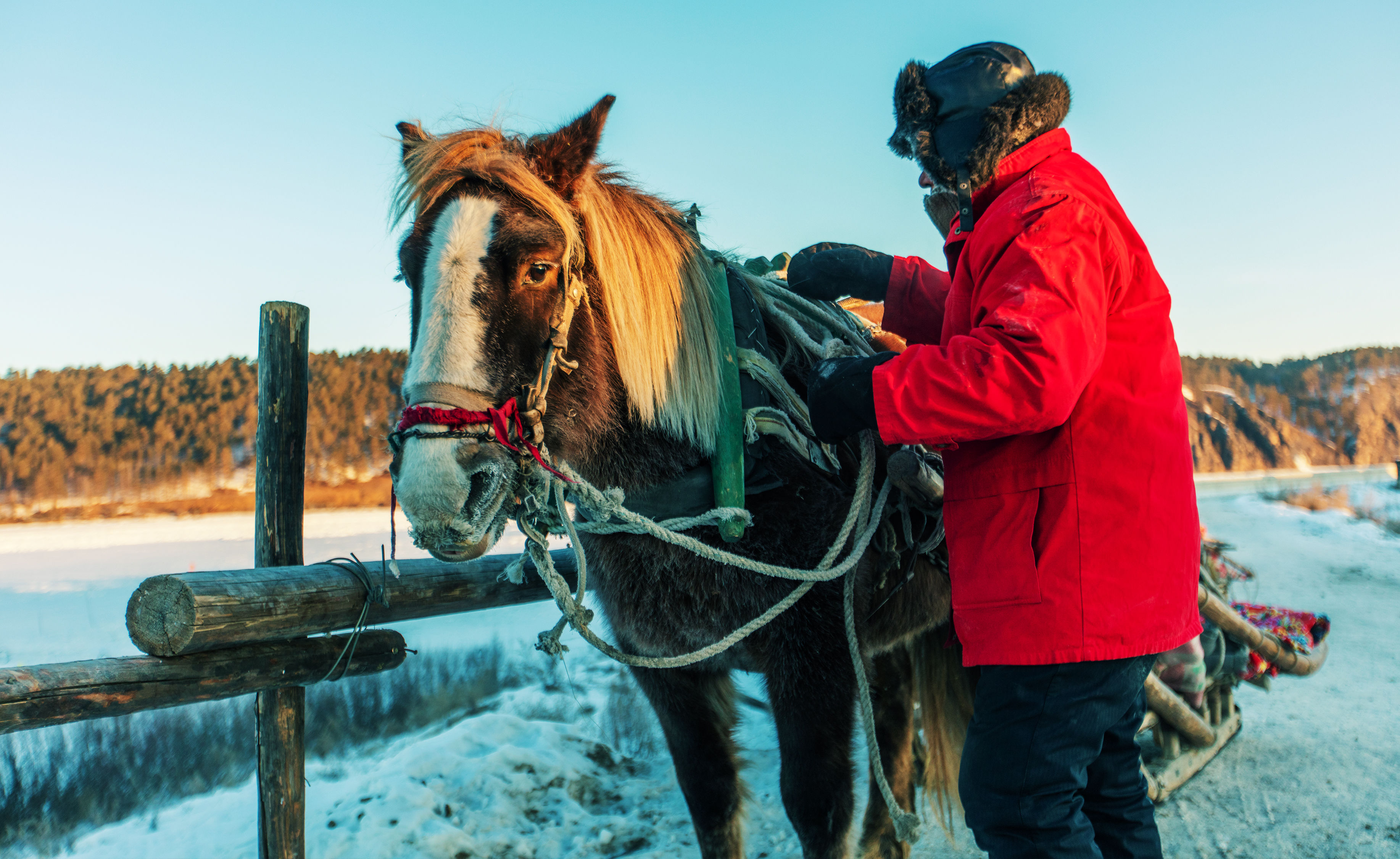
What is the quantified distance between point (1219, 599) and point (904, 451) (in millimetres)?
2604

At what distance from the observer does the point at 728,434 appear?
1796 millimetres

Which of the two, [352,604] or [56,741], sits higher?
[352,604]

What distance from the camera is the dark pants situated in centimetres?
128

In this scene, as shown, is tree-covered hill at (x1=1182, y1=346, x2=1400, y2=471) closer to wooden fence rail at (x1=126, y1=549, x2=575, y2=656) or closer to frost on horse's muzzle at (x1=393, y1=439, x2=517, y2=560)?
wooden fence rail at (x1=126, y1=549, x2=575, y2=656)

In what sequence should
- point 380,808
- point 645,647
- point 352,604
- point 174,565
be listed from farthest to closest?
point 174,565 → point 380,808 → point 352,604 → point 645,647

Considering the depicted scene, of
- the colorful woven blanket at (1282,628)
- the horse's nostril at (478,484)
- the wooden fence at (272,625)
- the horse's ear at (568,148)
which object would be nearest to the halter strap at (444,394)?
the horse's nostril at (478,484)

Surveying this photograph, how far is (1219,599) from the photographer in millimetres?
3359

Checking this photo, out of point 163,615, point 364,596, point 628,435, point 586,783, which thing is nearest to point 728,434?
point 628,435

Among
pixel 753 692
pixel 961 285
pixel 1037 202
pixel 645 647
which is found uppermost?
pixel 1037 202

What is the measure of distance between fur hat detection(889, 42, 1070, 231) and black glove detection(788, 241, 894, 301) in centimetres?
54

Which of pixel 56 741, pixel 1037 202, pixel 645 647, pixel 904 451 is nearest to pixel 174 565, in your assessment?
pixel 56 741

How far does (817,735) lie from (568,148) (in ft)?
5.32

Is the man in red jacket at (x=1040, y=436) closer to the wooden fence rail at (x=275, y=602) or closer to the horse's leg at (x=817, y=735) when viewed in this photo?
the horse's leg at (x=817, y=735)

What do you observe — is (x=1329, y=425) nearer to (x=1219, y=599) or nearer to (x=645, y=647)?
(x=1219, y=599)
